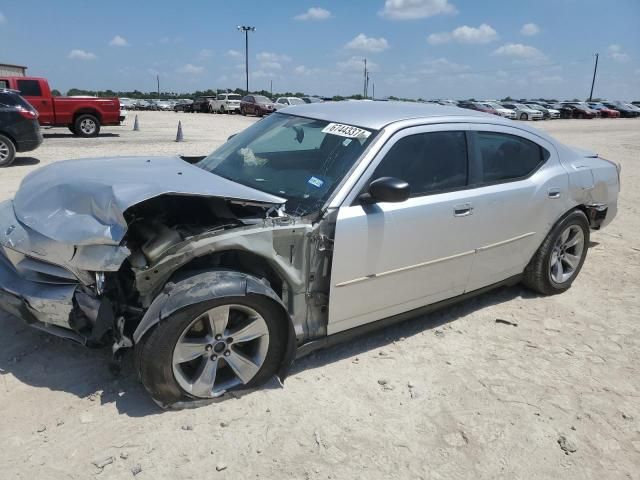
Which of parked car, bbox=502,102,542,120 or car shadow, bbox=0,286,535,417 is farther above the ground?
parked car, bbox=502,102,542,120

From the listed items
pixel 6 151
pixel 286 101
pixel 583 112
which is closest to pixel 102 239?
pixel 6 151

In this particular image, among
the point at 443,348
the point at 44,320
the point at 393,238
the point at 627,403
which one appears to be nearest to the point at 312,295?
the point at 393,238

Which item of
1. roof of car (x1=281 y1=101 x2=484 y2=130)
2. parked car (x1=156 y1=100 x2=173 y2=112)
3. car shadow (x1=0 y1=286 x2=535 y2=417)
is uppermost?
roof of car (x1=281 y1=101 x2=484 y2=130)

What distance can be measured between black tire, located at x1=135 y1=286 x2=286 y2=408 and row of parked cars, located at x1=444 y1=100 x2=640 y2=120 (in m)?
34.2

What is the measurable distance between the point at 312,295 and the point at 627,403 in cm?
208

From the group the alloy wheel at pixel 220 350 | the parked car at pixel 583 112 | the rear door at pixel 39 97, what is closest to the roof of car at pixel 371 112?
the alloy wheel at pixel 220 350

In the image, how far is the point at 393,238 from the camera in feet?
10.5

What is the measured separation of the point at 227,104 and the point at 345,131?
41089mm

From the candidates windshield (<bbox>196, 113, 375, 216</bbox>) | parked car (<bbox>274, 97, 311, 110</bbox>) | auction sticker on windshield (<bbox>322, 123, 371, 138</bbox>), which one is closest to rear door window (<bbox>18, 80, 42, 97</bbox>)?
windshield (<bbox>196, 113, 375, 216</bbox>)

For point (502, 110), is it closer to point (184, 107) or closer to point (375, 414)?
point (184, 107)

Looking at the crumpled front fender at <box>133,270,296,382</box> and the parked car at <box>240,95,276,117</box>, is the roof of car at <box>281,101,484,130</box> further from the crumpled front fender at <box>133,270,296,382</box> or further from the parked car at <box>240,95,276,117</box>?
the parked car at <box>240,95,276,117</box>

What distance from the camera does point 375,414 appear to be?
2.93 meters

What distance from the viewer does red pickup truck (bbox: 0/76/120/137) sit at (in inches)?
639

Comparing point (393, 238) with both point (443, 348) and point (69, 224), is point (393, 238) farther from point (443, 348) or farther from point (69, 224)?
point (69, 224)
